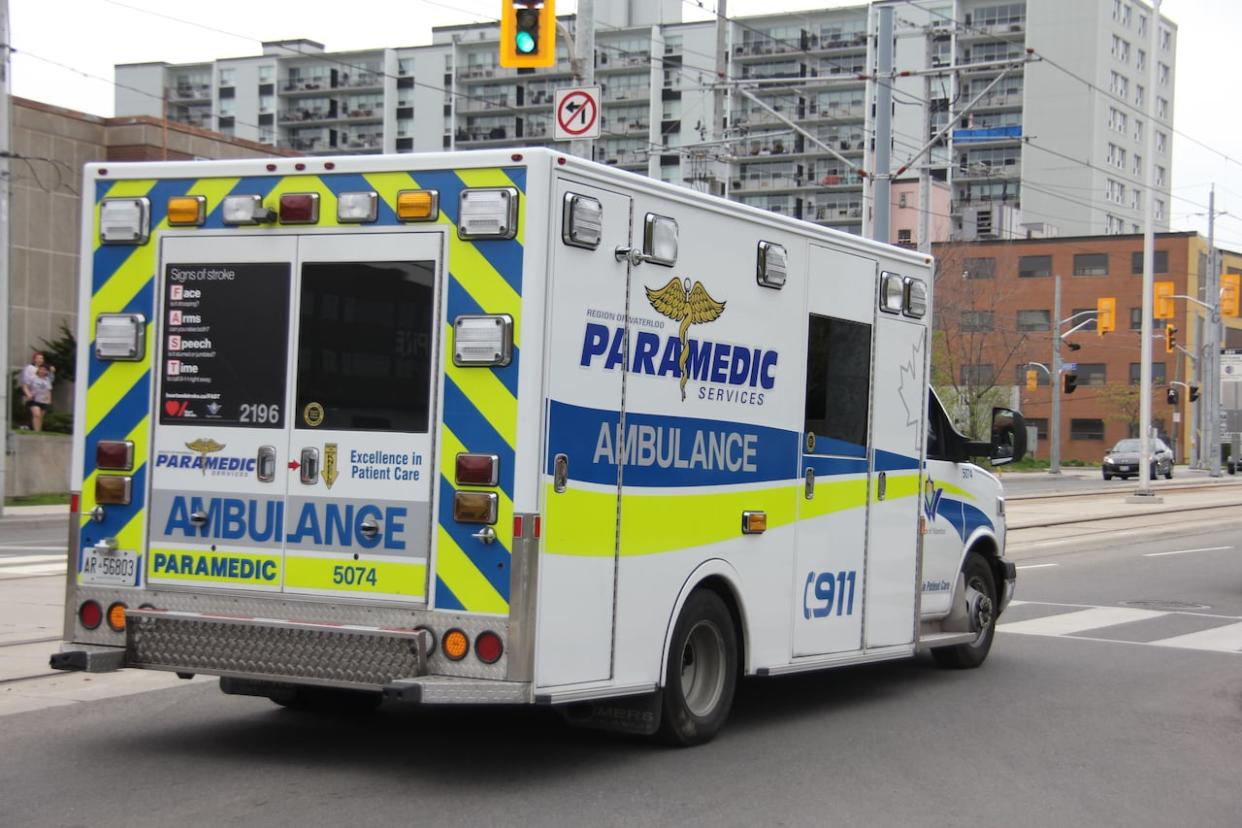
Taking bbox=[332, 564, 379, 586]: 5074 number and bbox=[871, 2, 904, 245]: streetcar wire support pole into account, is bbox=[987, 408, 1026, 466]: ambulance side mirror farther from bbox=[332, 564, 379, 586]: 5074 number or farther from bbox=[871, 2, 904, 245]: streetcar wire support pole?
bbox=[871, 2, 904, 245]: streetcar wire support pole

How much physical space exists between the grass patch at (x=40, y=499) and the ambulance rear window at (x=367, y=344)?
19.3m

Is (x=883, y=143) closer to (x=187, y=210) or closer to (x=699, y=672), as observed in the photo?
(x=699, y=672)

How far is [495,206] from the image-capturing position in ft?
22.6

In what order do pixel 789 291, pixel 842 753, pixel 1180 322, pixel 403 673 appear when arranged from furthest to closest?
pixel 1180 322 → pixel 789 291 → pixel 842 753 → pixel 403 673

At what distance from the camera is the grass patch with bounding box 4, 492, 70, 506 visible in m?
25.3

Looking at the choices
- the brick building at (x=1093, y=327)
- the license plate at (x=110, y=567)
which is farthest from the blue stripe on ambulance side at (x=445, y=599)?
the brick building at (x=1093, y=327)

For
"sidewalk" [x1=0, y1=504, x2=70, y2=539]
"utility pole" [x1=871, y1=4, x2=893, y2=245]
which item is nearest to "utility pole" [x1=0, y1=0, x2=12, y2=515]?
"sidewalk" [x1=0, y1=504, x2=70, y2=539]

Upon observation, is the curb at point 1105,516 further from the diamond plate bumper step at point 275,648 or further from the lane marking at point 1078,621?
the diamond plate bumper step at point 275,648

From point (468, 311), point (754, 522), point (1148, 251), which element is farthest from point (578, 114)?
point (1148, 251)

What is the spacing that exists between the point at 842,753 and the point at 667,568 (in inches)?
57.3

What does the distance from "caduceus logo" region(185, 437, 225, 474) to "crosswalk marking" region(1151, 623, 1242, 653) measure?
8.67m

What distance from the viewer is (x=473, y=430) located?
6.86 metres

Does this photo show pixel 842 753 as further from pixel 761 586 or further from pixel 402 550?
pixel 402 550

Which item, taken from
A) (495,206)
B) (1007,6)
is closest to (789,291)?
(495,206)
